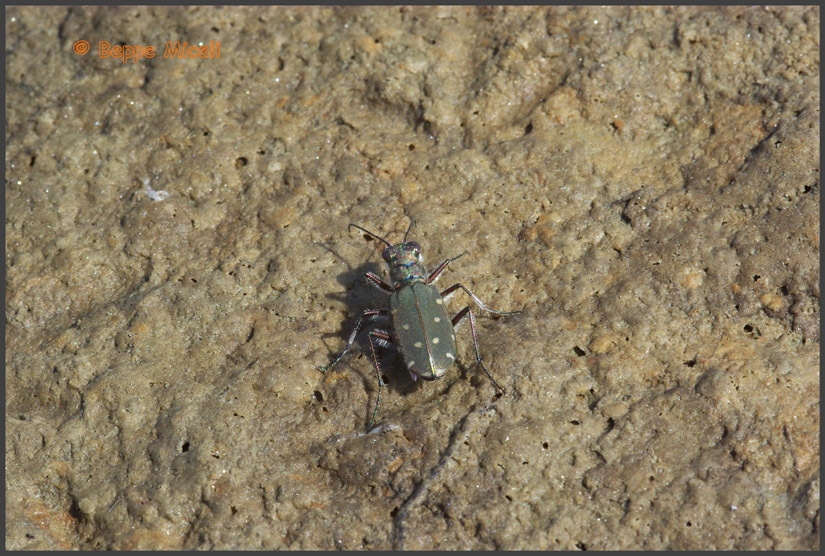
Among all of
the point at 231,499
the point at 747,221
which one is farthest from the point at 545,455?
the point at 747,221

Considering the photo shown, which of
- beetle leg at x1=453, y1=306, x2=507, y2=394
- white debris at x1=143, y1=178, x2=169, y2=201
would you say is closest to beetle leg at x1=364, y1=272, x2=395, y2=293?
beetle leg at x1=453, y1=306, x2=507, y2=394

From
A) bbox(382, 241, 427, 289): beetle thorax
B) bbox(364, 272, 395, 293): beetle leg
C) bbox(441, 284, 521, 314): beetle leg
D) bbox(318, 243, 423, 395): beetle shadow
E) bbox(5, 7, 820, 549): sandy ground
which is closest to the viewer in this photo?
bbox(5, 7, 820, 549): sandy ground

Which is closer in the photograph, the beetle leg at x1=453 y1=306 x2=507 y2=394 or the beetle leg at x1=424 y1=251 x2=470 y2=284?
the beetle leg at x1=453 y1=306 x2=507 y2=394

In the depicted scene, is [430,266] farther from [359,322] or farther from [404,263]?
[359,322]

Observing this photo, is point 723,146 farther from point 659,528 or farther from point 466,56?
point 659,528

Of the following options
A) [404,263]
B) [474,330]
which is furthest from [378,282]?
[474,330]

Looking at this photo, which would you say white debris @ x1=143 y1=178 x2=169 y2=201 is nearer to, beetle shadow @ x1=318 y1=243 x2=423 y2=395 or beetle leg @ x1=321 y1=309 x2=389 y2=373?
beetle shadow @ x1=318 y1=243 x2=423 y2=395

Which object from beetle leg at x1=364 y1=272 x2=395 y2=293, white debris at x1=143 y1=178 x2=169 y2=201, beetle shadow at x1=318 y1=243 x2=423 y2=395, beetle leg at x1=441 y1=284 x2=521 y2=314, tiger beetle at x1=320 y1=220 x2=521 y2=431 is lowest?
white debris at x1=143 y1=178 x2=169 y2=201

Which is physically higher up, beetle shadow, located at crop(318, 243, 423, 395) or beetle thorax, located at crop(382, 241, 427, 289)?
beetle thorax, located at crop(382, 241, 427, 289)
